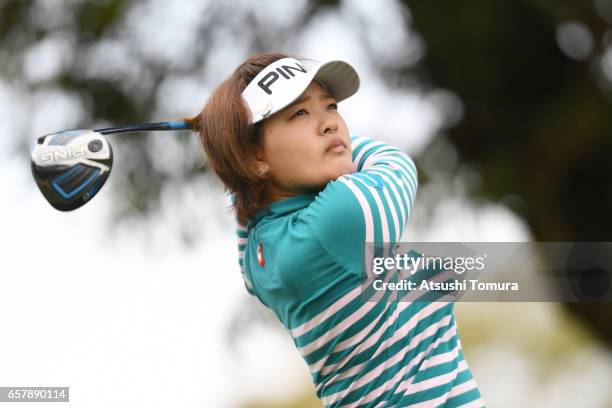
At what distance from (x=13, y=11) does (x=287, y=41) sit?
0.84 metres

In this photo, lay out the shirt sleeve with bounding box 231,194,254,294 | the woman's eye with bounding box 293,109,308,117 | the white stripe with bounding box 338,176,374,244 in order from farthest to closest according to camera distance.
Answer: the shirt sleeve with bounding box 231,194,254,294 < the woman's eye with bounding box 293,109,308,117 < the white stripe with bounding box 338,176,374,244

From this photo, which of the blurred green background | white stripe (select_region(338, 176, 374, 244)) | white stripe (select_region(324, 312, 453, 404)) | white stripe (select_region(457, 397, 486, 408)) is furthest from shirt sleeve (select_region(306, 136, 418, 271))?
the blurred green background

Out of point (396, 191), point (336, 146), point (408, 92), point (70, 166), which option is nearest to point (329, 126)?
point (336, 146)

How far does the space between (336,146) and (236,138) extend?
0.43ft

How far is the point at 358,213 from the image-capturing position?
106cm

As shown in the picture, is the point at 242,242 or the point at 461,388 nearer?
the point at 461,388

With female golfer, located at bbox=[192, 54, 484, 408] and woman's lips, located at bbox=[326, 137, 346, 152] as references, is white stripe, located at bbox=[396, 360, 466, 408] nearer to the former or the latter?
female golfer, located at bbox=[192, 54, 484, 408]

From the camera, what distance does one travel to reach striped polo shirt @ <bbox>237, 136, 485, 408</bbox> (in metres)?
1.08

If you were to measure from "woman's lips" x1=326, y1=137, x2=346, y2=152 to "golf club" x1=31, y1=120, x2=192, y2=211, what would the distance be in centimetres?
30

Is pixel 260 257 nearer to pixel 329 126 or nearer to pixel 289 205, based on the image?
pixel 289 205

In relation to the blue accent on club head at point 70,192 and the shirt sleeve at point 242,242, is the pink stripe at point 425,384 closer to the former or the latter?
the shirt sleeve at point 242,242

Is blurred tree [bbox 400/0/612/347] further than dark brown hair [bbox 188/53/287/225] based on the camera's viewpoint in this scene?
Yes

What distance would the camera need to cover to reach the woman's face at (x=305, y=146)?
1.15m

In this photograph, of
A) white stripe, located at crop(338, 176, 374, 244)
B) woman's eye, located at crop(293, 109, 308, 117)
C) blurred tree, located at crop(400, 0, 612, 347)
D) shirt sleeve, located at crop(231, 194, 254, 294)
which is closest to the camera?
white stripe, located at crop(338, 176, 374, 244)
